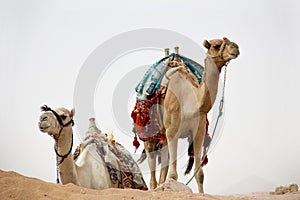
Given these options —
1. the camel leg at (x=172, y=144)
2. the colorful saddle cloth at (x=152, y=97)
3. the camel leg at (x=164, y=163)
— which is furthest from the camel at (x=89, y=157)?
the camel leg at (x=172, y=144)

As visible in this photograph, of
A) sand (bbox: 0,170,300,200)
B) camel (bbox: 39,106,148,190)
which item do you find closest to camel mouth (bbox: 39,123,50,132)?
camel (bbox: 39,106,148,190)

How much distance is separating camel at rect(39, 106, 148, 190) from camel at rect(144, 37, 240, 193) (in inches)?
16.2

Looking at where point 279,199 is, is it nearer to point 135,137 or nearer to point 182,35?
point 135,137

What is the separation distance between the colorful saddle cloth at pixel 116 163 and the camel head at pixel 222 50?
1.31m

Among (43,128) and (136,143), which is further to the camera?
(136,143)

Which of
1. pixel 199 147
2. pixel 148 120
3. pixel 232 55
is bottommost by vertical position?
pixel 199 147

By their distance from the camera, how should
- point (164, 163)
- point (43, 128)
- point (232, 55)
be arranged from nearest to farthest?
point (43, 128), point (232, 55), point (164, 163)

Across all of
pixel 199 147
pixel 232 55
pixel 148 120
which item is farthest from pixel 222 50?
pixel 148 120

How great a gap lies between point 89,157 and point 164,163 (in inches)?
29.9

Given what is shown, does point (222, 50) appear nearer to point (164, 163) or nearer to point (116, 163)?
point (164, 163)

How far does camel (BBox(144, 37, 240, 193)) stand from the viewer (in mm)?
3293

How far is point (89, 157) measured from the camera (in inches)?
140

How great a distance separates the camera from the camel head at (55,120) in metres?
2.85

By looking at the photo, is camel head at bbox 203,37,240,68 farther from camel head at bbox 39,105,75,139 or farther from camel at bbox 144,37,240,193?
camel head at bbox 39,105,75,139
